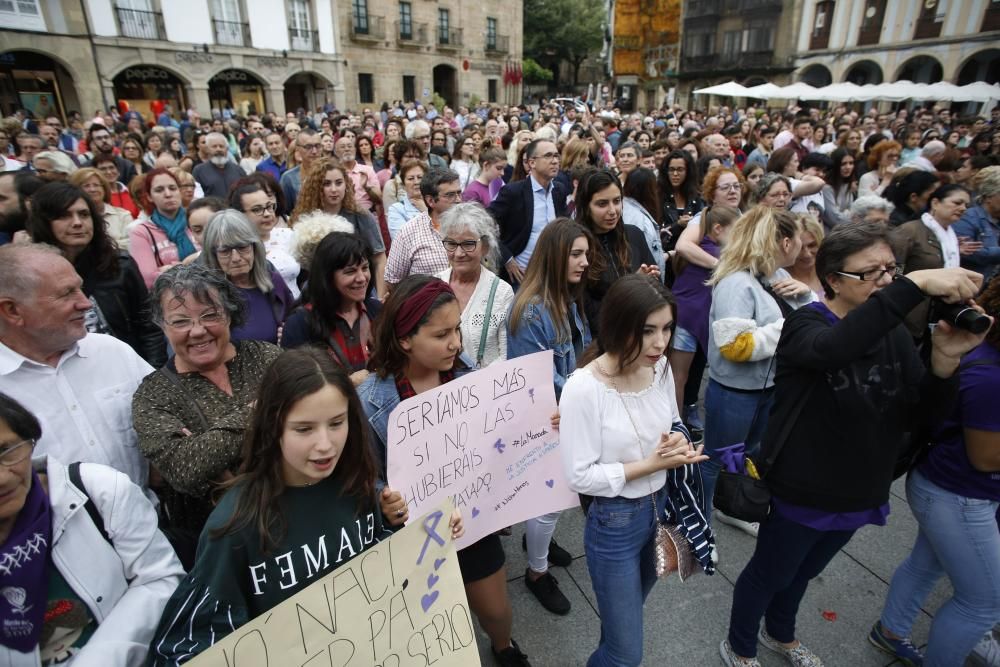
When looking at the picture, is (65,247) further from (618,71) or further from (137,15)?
(618,71)

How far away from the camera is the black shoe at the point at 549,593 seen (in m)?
2.85

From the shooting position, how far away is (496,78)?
39.8 m

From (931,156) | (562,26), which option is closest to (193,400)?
(931,156)

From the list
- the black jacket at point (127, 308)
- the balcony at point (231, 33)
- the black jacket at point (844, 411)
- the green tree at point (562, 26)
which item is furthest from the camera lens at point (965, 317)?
the green tree at point (562, 26)

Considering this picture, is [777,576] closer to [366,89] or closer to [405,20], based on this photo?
[366,89]

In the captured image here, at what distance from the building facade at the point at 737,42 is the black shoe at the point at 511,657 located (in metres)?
48.0

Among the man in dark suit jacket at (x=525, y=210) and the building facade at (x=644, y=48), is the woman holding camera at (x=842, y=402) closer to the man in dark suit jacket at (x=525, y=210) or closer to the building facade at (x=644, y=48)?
the man in dark suit jacket at (x=525, y=210)

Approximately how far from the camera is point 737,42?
143 ft

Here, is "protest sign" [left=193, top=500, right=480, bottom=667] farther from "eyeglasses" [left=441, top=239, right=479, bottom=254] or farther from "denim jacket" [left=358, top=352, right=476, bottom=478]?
"eyeglasses" [left=441, top=239, right=479, bottom=254]

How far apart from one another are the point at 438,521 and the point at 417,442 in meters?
0.38

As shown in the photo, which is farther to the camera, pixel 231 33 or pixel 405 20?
pixel 405 20

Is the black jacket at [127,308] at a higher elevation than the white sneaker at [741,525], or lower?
higher

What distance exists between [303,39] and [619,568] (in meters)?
33.6

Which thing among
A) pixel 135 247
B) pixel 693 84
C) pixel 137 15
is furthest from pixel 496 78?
pixel 135 247
